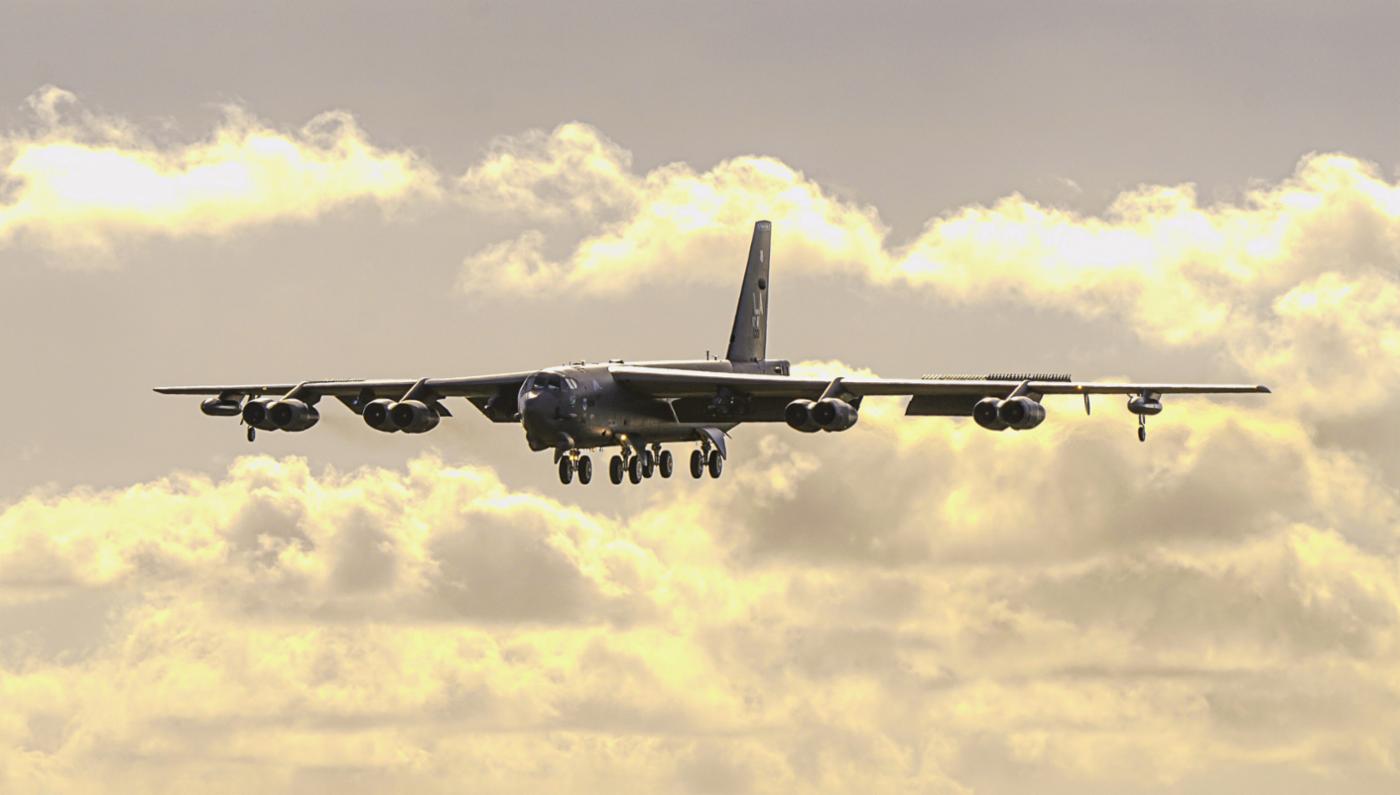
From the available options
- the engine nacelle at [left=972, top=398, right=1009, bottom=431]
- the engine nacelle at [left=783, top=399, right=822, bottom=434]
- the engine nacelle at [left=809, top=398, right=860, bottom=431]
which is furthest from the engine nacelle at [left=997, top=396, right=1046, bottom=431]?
the engine nacelle at [left=783, top=399, right=822, bottom=434]

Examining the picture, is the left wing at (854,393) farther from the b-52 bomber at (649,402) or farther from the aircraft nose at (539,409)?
the aircraft nose at (539,409)

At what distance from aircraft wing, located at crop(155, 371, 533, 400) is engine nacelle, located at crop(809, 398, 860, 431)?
11.9m

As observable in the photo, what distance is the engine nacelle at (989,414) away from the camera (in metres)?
68.1

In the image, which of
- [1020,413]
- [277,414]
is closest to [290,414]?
[277,414]

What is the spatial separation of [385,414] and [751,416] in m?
14.0

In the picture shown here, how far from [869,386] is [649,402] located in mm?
9345

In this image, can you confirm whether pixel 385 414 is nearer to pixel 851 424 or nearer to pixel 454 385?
pixel 454 385

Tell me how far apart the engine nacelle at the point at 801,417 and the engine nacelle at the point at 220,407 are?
24451 mm

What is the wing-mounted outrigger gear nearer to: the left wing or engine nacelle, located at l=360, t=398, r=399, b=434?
the left wing

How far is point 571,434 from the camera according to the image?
7300cm

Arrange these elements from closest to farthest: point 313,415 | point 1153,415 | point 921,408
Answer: point 1153,415, point 921,408, point 313,415

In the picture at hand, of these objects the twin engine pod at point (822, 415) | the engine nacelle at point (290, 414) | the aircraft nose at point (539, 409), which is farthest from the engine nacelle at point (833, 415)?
the engine nacelle at point (290, 414)

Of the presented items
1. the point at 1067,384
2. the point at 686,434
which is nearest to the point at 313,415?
the point at 686,434

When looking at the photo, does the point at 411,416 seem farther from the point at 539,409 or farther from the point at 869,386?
the point at 869,386
